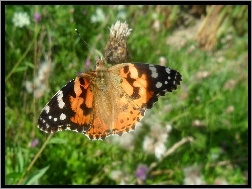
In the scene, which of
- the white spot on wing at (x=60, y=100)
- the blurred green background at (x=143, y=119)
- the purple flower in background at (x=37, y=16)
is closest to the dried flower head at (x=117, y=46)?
the white spot on wing at (x=60, y=100)

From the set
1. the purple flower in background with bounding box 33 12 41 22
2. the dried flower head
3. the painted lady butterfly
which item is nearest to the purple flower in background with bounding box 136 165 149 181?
the painted lady butterfly

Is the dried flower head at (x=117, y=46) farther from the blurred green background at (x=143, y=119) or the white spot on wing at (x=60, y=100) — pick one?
the blurred green background at (x=143, y=119)

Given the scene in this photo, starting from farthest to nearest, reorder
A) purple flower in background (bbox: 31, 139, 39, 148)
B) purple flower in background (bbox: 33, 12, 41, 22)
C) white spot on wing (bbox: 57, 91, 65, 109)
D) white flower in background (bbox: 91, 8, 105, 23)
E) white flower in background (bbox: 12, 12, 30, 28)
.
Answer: white flower in background (bbox: 91, 8, 105, 23), white flower in background (bbox: 12, 12, 30, 28), purple flower in background (bbox: 33, 12, 41, 22), purple flower in background (bbox: 31, 139, 39, 148), white spot on wing (bbox: 57, 91, 65, 109)

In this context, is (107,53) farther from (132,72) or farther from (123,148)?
(123,148)

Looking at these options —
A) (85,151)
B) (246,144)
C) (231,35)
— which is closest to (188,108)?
(246,144)

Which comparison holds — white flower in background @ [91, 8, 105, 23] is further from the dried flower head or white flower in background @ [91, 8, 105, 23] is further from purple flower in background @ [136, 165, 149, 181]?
the dried flower head

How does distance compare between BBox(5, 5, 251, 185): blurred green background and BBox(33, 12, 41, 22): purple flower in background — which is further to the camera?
BBox(33, 12, 41, 22): purple flower in background

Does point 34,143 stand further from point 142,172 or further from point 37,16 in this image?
point 37,16
